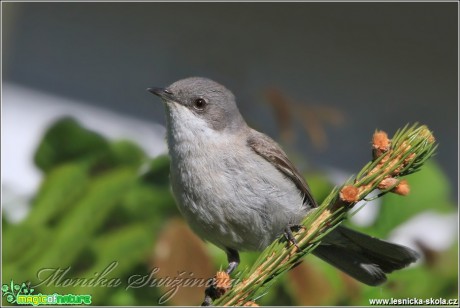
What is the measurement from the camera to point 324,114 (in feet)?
12.0

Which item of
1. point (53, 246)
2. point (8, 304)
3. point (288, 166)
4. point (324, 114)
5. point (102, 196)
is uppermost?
point (324, 114)

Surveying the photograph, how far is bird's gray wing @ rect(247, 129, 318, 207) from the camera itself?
3031 mm

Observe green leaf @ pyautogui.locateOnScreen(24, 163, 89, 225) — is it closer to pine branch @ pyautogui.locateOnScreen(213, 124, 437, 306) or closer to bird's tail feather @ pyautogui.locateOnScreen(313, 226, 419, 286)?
pine branch @ pyautogui.locateOnScreen(213, 124, 437, 306)

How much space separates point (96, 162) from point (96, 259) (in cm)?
46

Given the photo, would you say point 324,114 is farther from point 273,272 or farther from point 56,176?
point 273,272

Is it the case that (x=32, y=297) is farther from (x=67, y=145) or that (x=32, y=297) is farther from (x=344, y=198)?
(x=344, y=198)

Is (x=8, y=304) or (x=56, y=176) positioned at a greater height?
(x=56, y=176)

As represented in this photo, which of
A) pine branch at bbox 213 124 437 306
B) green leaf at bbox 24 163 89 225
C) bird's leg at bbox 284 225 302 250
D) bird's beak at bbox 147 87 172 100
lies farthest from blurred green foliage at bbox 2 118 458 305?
pine branch at bbox 213 124 437 306

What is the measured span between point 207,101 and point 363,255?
1019 millimetres

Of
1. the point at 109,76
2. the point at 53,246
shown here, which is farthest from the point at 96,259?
the point at 109,76

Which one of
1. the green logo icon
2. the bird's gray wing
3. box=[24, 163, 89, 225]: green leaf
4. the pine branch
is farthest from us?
the bird's gray wing

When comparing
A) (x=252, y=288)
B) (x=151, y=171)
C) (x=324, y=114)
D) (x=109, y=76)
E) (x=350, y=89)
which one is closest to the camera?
(x=252, y=288)

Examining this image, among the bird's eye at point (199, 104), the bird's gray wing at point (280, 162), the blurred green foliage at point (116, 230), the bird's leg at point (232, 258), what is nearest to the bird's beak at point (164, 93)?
the bird's eye at point (199, 104)

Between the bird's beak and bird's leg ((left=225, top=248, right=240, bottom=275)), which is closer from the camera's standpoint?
bird's leg ((left=225, top=248, right=240, bottom=275))
